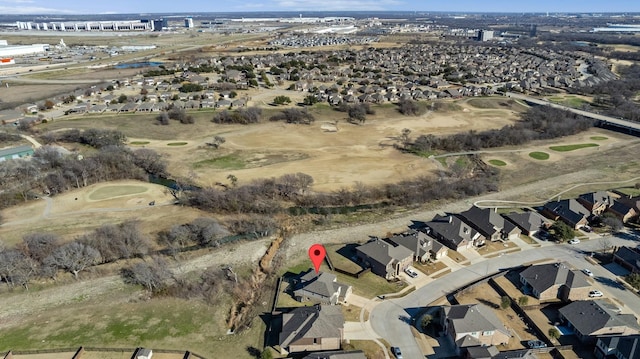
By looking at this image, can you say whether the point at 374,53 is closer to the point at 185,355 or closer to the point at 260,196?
the point at 260,196

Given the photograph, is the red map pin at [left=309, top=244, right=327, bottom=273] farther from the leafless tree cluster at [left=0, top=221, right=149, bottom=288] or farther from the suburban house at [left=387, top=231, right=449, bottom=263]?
the leafless tree cluster at [left=0, top=221, right=149, bottom=288]

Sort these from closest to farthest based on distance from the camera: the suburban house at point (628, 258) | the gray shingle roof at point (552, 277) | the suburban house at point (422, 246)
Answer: the gray shingle roof at point (552, 277), the suburban house at point (628, 258), the suburban house at point (422, 246)

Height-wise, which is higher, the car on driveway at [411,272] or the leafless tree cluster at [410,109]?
the leafless tree cluster at [410,109]

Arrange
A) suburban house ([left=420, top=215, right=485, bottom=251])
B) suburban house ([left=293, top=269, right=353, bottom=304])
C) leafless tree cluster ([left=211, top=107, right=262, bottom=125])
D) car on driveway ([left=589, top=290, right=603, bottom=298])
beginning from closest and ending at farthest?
suburban house ([left=293, top=269, right=353, bottom=304]) < car on driveway ([left=589, top=290, right=603, bottom=298]) < suburban house ([left=420, top=215, right=485, bottom=251]) < leafless tree cluster ([left=211, top=107, right=262, bottom=125])

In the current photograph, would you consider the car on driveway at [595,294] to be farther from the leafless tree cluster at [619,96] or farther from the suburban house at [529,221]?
the leafless tree cluster at [619,96]

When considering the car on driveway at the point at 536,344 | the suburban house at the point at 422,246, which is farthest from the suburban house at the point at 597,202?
the car on driveway at the point at 536,344

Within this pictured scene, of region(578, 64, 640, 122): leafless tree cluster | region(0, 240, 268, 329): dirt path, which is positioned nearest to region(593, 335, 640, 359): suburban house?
region(0, 240, 268, 329): dirt path

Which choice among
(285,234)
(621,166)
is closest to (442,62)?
(621,166)
